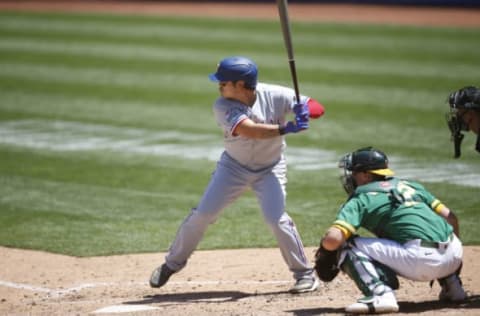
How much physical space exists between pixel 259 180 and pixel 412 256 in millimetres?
1569

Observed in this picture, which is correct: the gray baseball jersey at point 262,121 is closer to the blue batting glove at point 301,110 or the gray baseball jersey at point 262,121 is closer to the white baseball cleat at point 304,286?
the blue batting glove at point 301,110

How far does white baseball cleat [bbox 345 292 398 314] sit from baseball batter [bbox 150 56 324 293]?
117 centimetres

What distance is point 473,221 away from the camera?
9.12m

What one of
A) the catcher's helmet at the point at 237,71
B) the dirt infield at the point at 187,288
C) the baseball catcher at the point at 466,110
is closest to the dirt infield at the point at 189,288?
the dirt infield at the point at 187,288

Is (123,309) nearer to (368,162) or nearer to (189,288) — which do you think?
(189,288)

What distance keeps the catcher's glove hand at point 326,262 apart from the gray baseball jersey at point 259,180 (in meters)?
0.73

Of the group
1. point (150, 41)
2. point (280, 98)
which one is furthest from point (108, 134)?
point (150, 41)

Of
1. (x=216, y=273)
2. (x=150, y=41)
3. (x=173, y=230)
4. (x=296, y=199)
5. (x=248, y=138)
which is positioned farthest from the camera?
(x=150, y=41)

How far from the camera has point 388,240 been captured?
609 centimetres

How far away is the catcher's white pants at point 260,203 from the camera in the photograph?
7016 millimetres

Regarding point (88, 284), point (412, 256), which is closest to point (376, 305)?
point (412, 256)

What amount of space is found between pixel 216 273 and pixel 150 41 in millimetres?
14211

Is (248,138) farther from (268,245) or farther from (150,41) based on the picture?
(150,41)

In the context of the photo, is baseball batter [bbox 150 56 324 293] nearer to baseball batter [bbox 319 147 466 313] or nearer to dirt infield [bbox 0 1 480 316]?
dirt infield [bbox 0 1 480 316]
